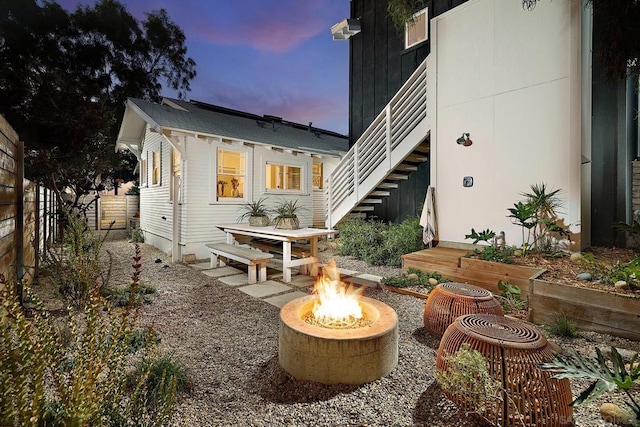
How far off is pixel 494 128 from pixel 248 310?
5147 mm

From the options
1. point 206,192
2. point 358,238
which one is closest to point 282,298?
point 358,238

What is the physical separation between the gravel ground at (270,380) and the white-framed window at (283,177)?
5.39 metres

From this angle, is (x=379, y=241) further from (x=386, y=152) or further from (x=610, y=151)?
(x=610, y=151)

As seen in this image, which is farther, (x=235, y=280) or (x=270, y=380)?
(x=235, y=280)

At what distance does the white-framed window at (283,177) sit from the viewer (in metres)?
9.23

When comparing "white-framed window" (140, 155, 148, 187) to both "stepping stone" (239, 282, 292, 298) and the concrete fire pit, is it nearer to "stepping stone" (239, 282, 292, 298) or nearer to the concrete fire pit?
"stepping stone" (239, 282, 292, 298)

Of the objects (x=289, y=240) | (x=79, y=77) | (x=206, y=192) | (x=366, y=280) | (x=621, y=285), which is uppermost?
(x=79, y=77)

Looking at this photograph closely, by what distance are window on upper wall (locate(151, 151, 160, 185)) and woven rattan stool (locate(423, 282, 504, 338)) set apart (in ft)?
28.7

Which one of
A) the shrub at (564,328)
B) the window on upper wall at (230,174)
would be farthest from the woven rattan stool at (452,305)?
the window on upper wall at (230,174)

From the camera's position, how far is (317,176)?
36.2 feet

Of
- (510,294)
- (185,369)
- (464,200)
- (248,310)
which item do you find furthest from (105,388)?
(464,200)

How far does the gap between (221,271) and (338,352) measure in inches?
182

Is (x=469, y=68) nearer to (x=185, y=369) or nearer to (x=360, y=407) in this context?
(x=360, y=407)

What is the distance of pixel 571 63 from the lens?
469 centimetres
